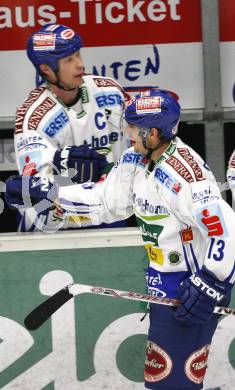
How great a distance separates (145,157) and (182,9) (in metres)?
2.27

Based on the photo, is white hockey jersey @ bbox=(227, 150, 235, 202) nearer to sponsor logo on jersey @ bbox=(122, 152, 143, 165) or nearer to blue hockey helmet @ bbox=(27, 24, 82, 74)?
blue hockey helmet @ bbox=(27, 24, 82, 74)

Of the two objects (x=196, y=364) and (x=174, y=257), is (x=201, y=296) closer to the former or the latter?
(x=174, y=257)

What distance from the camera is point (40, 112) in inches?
266

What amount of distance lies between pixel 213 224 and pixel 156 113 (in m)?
0.52

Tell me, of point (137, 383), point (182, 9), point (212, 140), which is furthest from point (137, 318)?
point (182, 9)

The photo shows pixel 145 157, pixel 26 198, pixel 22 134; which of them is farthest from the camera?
pixel 22 134

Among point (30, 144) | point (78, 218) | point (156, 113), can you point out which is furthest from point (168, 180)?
point (30, 144)

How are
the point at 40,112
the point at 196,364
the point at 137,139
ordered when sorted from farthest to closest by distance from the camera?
the point at 40,112 < the point at 196,364 < the point at 137,139

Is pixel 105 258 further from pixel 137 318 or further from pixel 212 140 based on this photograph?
pixel 212 140

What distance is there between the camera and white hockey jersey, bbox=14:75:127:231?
6656 millimetres

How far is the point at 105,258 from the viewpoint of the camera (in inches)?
257

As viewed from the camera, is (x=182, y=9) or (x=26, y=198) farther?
(x=182, y=9)

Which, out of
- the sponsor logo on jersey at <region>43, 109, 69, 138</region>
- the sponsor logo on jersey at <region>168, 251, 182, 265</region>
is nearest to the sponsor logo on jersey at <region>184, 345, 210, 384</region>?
the sponsor logo on jersey at <region>168, 251, 182, 265</region>

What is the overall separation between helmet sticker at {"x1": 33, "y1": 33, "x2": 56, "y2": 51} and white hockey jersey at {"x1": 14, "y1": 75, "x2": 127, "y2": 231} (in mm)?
220
